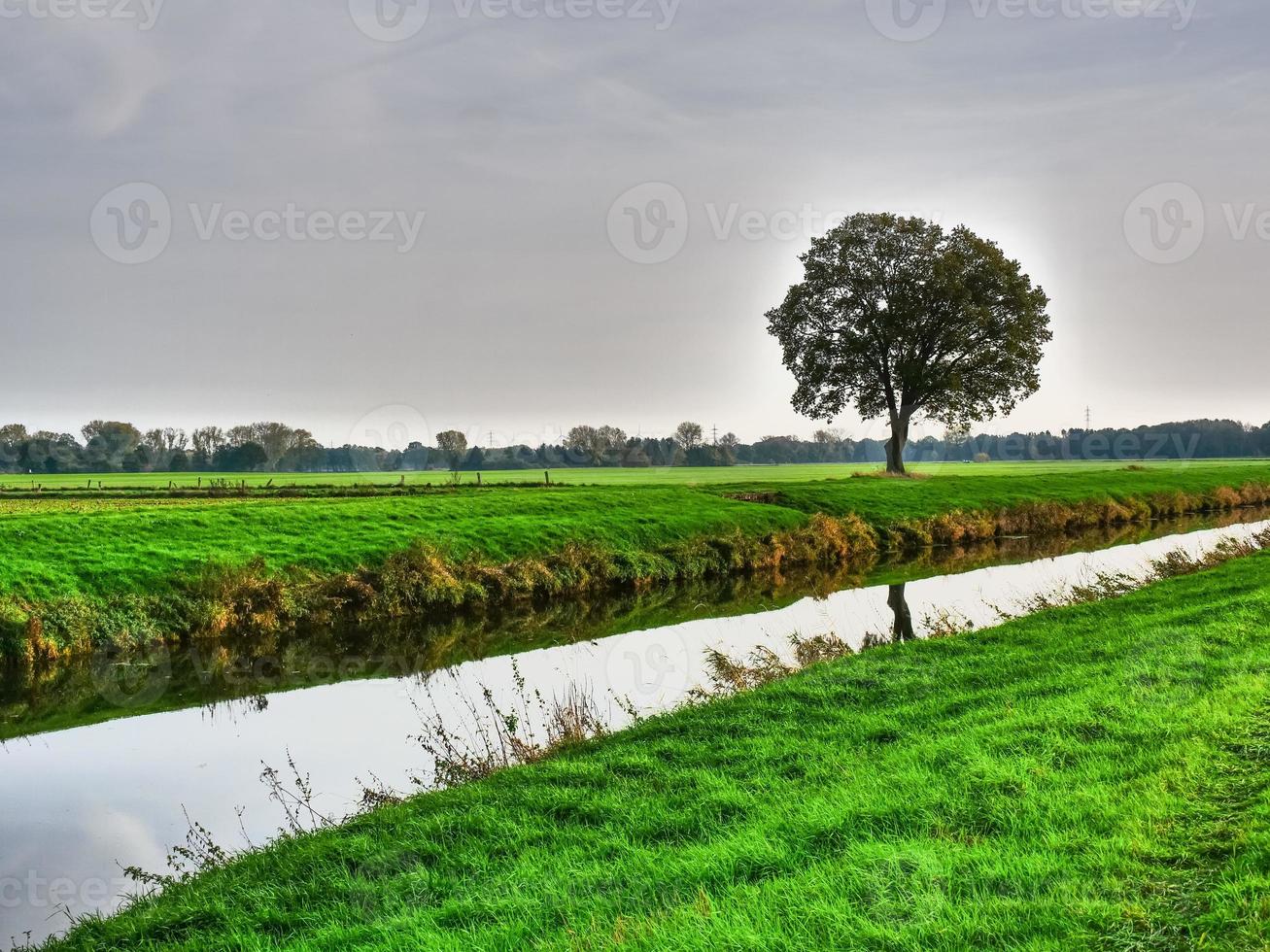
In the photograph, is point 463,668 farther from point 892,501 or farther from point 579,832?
point 892,501

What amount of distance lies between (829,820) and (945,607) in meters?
15.8

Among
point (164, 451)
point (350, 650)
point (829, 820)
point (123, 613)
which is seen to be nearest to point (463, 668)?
point (350, 650)

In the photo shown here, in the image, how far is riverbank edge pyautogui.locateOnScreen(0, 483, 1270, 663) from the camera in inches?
710

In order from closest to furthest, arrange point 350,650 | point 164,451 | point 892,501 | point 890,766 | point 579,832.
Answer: point 579,832 < point 890,766 < point 350,650 < point 892,501 < point 164,451

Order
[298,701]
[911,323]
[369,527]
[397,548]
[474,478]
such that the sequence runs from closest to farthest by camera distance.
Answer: [298,701] < [397,548] < [369,527] < [911,323] < [474,478]

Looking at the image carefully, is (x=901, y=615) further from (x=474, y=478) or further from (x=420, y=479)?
(x=420, y=479)

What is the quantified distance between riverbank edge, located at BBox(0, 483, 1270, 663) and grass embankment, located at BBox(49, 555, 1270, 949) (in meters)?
12.5

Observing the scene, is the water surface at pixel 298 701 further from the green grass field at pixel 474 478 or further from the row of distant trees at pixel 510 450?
the row of distant trees at pixel 510 450

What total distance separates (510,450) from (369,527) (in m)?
107

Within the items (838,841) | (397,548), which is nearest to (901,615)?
(397,548)

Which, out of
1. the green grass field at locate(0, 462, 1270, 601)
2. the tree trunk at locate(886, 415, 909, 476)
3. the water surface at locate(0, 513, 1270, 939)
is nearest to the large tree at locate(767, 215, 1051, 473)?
the tree trunk at locate(886, 415, 909, 476)

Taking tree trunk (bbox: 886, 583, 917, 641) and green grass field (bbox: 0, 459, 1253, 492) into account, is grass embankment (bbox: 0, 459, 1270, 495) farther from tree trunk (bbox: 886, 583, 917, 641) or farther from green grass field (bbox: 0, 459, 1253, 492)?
tree trunk (bbox: 886, 583, 917, 641)

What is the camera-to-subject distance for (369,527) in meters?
26.5

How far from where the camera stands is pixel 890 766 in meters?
7.62
